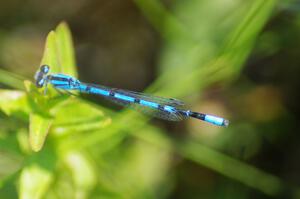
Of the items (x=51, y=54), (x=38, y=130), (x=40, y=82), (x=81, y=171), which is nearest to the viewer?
(x=38, y=130)

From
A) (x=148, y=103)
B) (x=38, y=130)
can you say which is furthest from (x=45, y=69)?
(x=148, y=103)

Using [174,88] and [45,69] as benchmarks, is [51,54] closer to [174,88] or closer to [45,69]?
[45,69]

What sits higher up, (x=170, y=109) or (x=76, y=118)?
(x=170, y=109)

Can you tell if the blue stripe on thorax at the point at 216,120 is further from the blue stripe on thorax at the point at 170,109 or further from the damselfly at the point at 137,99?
the blue stripe on thorax at the point at 170,109

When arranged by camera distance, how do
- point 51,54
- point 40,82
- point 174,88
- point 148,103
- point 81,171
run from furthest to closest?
point 174,88, point 148,103, point 81,171, point 40,82, point 51,54

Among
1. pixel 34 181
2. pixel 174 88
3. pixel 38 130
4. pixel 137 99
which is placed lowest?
pixel 34 181

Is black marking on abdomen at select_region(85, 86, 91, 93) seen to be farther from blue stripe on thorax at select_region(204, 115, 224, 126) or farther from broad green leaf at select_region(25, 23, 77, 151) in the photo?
blue stripe on thorax at select_region(204, 115, 224, 126)

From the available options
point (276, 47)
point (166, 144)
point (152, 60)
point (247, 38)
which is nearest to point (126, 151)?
point (166, 144)

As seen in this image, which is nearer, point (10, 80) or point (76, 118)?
point (76, 118)
